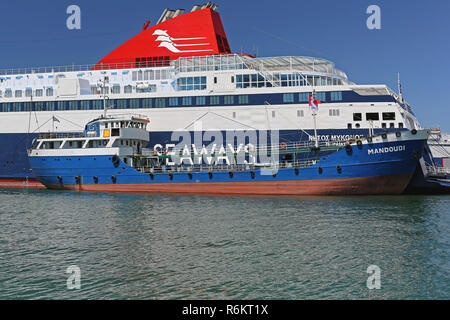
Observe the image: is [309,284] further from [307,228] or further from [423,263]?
[307,228]

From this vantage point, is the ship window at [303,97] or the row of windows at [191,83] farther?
the row of windows at [191,83]

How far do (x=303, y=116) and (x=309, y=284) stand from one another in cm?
2640

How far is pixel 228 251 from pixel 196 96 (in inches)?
1028

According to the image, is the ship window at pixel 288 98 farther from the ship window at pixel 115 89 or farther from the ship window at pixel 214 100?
the ship window at pixel 115 89

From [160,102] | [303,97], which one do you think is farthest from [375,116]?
[160,102]

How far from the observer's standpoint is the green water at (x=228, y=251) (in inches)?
374

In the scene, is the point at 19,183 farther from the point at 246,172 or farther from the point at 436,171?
the point at 436,171

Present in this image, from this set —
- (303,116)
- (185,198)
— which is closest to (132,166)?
(185,198)

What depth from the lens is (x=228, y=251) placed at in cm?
1268

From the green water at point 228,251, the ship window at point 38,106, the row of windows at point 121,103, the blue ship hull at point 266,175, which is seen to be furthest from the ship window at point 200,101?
the ship window at point 38,106

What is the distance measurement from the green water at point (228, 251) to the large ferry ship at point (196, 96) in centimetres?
1373

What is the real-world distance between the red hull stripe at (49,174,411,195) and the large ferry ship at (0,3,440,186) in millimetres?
6244

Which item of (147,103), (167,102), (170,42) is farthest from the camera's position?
(170,42)
